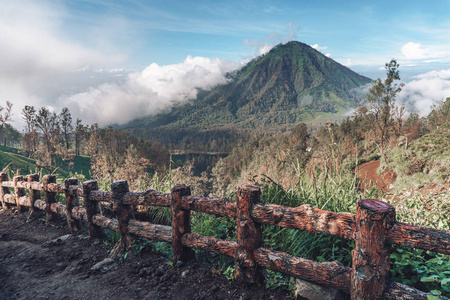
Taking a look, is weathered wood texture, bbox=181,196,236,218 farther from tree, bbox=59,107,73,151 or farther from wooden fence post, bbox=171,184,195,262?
tree, bbox=59,107,73,151

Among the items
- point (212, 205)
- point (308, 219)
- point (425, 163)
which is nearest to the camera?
point (308, 219)

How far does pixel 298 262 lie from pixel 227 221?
1.76 metres

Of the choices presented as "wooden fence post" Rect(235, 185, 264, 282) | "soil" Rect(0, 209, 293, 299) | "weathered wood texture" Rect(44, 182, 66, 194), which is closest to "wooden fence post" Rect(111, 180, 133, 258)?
"soil" Rect(0, 209, 293, 299)

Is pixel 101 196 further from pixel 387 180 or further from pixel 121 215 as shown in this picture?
pixel 387 180

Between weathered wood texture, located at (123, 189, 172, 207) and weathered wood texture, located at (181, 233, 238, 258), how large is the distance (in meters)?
0.55

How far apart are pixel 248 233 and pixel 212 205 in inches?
23.0

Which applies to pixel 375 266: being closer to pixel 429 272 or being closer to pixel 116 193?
pixel 429 272

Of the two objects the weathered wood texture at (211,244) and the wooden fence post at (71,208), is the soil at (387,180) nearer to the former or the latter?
the weathered wood texture at (211,244)

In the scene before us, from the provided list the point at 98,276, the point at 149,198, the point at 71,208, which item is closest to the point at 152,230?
the point at 149,198

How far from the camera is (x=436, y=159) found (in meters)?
11.8

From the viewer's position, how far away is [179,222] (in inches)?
144

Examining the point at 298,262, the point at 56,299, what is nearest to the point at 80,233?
the point at 56,299

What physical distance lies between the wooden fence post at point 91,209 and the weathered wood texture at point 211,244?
2.23 metres

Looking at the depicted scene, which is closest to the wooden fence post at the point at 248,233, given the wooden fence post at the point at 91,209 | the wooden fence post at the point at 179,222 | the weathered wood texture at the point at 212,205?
the weathered wood texture at the point at 212,205
